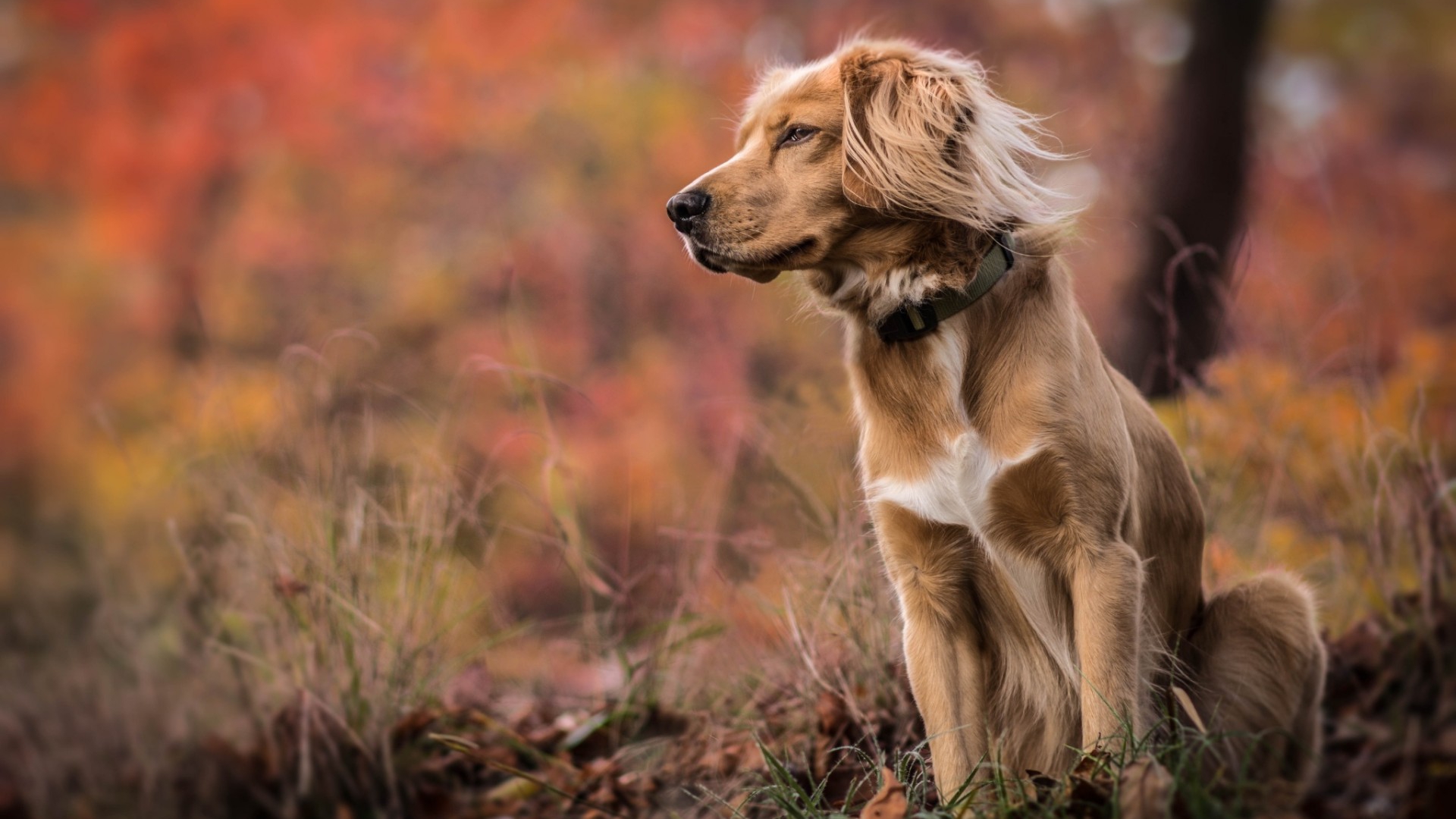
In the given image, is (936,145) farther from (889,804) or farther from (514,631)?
(514,631)

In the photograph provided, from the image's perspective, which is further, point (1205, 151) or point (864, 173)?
point (1205, 151)

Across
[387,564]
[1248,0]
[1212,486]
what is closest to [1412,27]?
[1248,0]

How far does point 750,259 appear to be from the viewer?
2506mm

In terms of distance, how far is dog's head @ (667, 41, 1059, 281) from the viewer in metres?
2.48

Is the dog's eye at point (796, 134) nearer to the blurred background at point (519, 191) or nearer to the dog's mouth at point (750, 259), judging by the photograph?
the dog's mouth at point (750, 259)

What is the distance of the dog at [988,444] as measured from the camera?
2352 mm

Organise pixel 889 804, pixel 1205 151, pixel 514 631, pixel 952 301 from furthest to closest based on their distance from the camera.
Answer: pixel 1205 151 → pixel 514 631 → pixel 952 301 → pixel 889 804

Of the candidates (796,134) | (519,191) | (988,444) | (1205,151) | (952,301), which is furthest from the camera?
(519,191)

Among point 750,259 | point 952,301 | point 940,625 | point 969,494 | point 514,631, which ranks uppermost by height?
point 750,259

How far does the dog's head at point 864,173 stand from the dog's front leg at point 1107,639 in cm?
74

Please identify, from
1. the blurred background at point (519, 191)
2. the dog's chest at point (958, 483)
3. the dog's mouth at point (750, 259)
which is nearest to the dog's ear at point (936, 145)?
the dog's mouth at point (750, 259)

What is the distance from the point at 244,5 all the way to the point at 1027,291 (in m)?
9.27

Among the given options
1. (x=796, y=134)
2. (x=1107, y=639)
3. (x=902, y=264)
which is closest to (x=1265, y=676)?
(x=1107, y=639)

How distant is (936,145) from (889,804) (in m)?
1.37
